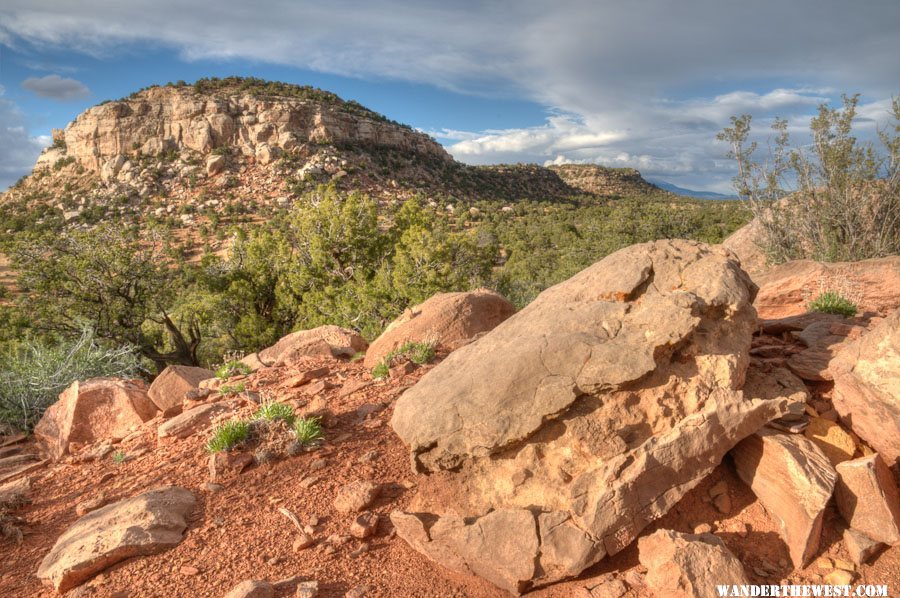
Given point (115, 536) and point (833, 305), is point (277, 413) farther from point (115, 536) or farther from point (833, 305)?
point (833, 305)

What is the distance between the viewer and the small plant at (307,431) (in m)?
5.46

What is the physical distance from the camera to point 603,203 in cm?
6406

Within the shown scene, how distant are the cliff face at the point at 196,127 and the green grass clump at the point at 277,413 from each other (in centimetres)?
5565

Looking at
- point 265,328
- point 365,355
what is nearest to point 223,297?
point 265,328

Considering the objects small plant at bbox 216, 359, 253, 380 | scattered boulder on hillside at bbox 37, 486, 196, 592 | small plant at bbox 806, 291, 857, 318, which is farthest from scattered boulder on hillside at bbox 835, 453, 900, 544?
small plant at bbox 216, 359, 253, 380

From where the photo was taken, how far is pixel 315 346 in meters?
8.73

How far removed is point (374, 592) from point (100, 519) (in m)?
2.88

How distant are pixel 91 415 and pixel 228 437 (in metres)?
3.15

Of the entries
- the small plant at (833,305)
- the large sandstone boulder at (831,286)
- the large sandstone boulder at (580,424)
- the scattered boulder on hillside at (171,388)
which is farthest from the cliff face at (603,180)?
the large sandstone boulder at (580,424)

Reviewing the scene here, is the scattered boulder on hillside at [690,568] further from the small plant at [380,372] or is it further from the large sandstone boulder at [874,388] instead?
the small plant at [380,372]

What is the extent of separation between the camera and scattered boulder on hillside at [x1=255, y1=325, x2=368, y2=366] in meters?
8.57

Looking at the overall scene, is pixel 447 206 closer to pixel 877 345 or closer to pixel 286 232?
pixel 286 232

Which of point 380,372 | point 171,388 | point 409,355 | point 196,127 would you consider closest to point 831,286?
point 409,355

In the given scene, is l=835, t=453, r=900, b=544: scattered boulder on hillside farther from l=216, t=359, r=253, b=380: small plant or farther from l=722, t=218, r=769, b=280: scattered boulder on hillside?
l=722, t=218, r=769, b=280: scattered boulder on hillside
